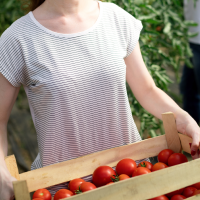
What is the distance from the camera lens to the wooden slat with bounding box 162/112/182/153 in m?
0.93

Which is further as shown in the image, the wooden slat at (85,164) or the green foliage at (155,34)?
the green foliage at (155,34)

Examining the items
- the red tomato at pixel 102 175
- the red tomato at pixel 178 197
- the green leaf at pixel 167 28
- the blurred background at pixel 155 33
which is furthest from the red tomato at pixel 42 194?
the green leaf at pixel 167 28

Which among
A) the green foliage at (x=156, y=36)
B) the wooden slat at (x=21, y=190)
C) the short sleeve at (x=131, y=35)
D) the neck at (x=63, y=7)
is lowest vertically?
the green foliage at (x=156, y=36)

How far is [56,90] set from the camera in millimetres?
923

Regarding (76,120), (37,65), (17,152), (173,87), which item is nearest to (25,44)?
(37,65)

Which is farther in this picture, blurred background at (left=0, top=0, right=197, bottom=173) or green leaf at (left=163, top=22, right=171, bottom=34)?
green leaf at (left=163, top=22, right=171, bottom=34)

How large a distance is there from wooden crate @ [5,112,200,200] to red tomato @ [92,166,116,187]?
0.14ft

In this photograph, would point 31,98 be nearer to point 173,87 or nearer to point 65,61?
point 65,61

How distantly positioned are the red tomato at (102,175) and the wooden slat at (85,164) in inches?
1.7

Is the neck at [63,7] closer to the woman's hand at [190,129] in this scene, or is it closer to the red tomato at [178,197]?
the woman's hand at [190,129]

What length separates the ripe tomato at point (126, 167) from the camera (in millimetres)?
851

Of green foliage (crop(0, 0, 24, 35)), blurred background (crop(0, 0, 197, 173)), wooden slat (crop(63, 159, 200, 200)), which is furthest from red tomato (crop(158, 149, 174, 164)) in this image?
green foliage (crop(0, 0, 24, 35))

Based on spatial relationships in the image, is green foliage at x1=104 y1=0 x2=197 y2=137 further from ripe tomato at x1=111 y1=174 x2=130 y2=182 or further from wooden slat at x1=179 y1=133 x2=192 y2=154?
ripe tomato at x1=111 y1=174 x2=130 y2=182

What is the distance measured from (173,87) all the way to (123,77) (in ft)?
10.8
